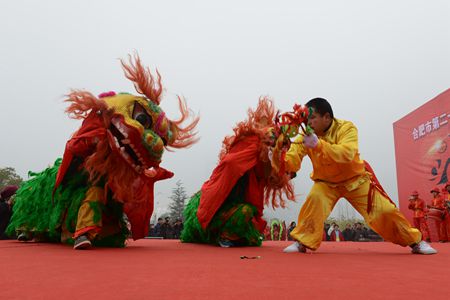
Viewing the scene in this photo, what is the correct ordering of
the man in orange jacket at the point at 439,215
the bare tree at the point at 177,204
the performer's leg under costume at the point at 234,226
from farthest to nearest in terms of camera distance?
the bare tree at the point at 177,204 < the man in orange jacket at the point at 439,215 < the performer's leg under costume at the point at 234,226

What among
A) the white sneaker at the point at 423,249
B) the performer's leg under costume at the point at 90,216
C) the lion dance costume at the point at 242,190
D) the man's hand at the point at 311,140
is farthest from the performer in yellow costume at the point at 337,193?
the performer's leg under costume at the point at 90,216

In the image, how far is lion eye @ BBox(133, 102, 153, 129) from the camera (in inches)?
118

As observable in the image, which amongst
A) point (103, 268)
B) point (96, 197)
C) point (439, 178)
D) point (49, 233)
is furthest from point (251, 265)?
point (439, 178)

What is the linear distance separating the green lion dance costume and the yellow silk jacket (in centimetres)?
112

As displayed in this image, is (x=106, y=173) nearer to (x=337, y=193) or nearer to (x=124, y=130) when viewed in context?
(x=124, y=130)

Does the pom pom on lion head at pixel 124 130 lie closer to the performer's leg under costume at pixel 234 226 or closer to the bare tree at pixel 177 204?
the performer's leg under costume at pixel 234 226

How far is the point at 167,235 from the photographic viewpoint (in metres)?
10.6

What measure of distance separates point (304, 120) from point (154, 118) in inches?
50.3

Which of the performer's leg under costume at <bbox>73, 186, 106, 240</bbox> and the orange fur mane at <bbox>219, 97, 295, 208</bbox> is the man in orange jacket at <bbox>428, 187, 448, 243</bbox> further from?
the performer's leg under costume at <bbox>73, 186, 106, 240</bbox>

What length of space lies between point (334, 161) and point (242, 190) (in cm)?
123

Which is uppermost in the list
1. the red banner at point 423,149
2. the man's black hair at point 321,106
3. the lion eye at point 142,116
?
the red banner at point 423,149

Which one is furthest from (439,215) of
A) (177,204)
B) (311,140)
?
(177,204)

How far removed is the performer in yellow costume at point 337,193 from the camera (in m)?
2.82

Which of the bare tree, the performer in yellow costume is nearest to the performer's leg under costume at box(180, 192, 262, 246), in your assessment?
the performer in yellow costume
